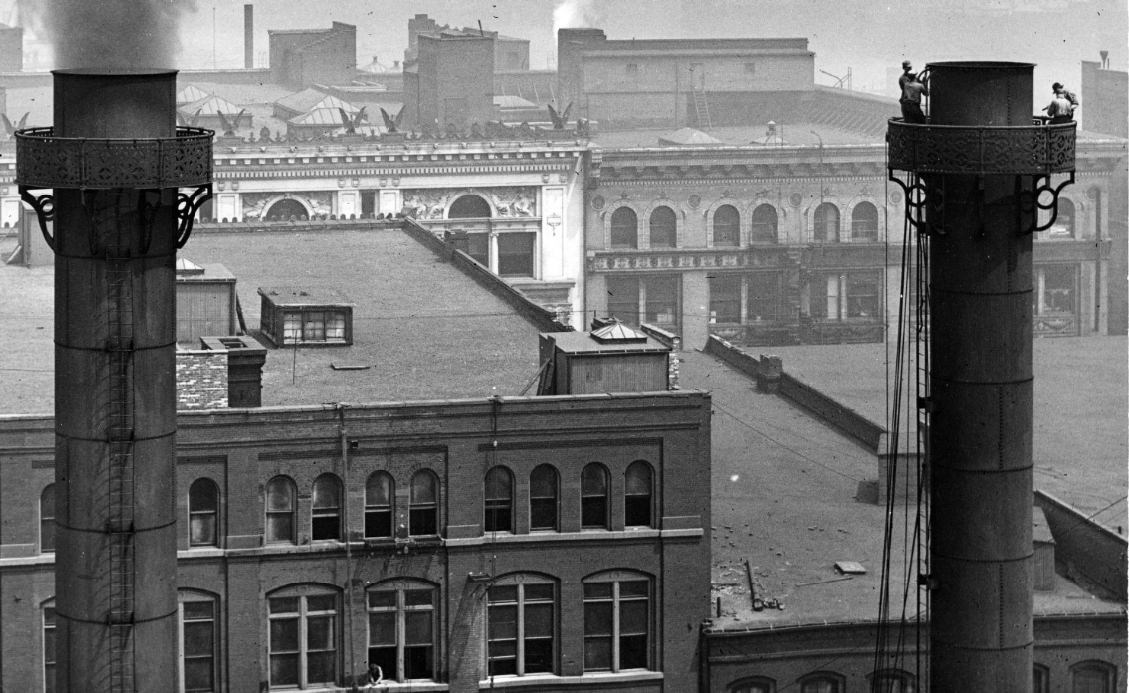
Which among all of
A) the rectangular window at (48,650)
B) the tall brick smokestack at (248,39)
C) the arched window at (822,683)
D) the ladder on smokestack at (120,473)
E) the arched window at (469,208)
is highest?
the tall brick smokestack at (248,39)

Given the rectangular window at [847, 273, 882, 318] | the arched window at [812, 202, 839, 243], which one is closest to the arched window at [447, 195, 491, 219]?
the arched window at [812, 202, 839, 243]

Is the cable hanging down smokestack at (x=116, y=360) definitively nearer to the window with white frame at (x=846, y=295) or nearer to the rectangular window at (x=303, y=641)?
the rectangular window at (x=303, y=641)

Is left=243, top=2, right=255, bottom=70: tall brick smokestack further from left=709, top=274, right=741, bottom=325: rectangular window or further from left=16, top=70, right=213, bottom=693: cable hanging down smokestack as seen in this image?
left=16, top=70, right=213, bottom=693: cable hanging down smokestack

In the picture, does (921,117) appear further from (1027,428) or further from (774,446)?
(774,446)

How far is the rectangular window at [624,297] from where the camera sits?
11081 cm

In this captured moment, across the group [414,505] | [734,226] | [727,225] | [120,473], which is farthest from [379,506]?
[734,226]

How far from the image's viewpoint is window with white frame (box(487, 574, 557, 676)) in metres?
42.3

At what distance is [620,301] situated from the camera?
111 meters

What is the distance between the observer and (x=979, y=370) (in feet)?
80.6

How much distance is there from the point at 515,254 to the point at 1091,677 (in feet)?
215

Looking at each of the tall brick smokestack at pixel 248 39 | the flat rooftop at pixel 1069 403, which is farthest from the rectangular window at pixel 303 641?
the tall brick smokestack at pixel 248 39

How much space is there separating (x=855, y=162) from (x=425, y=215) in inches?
881

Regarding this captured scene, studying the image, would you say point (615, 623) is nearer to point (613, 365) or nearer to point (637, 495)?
point (637, 495)

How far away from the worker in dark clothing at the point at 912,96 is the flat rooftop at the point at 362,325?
2141cm
